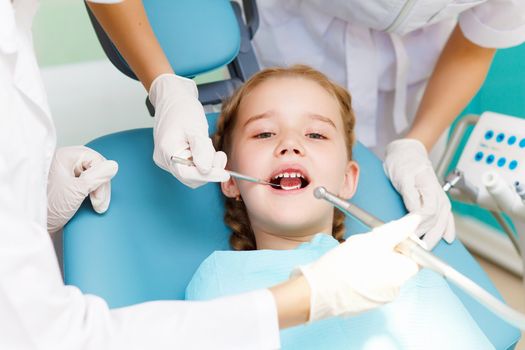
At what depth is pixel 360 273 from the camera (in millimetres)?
893

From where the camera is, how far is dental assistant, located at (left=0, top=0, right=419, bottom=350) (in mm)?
704

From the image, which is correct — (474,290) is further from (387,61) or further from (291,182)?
(387,61)

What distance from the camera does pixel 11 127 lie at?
77cm

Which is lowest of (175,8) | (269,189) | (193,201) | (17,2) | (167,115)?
(193,201)

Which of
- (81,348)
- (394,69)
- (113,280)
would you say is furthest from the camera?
(394,69)

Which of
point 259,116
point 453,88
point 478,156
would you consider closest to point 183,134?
point 259,116

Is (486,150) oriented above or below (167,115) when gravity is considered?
below

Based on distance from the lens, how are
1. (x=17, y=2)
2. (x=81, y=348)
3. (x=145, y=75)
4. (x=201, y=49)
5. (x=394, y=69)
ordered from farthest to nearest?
(x=394, y=69), (x=201, y=49), (x=145, y=75), (x=17, y=2), (x=81, y=348)

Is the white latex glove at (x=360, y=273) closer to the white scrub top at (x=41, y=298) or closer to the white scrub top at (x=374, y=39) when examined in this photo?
the white scrub top at (x=41, y=298)

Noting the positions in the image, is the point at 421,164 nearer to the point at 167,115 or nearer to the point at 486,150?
the point at 486,150

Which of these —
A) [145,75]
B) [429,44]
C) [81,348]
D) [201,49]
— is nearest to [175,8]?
[201,49]

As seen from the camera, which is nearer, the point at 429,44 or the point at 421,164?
the point at 421,164

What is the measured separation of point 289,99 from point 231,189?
0.25m

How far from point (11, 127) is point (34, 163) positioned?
65 mm
